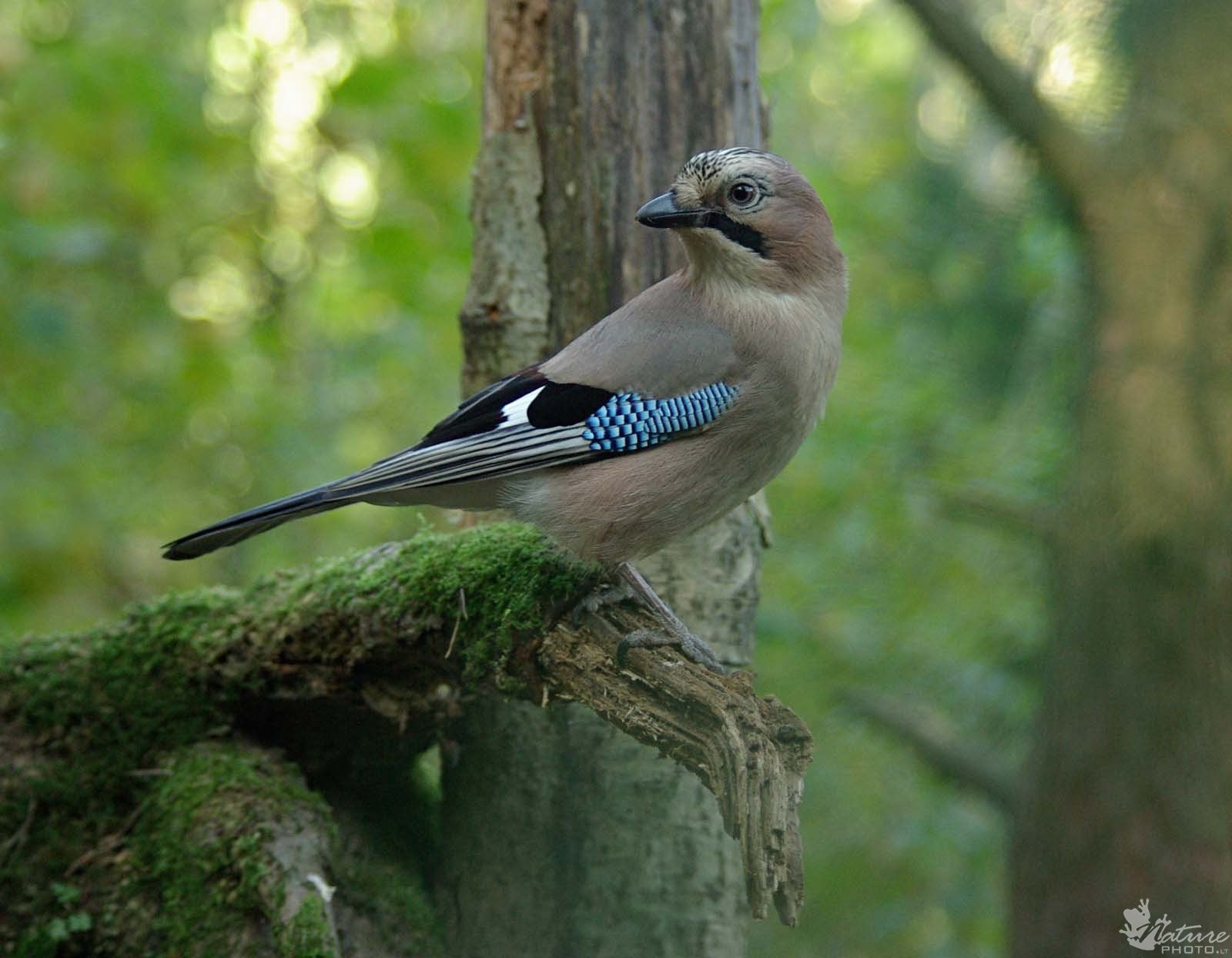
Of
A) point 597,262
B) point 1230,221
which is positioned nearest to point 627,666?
point 597,262

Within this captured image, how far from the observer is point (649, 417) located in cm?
335

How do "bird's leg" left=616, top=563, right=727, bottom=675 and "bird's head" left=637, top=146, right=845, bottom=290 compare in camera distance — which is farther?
"bird's head" left=637, top=146, right=845, bottom=290

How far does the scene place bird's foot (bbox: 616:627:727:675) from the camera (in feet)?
9.53

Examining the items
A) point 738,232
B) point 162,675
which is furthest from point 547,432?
point 162,675

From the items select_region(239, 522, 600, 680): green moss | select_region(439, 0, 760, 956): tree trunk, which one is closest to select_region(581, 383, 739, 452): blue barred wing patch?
select_region(239, 522, 600, 680): green moss

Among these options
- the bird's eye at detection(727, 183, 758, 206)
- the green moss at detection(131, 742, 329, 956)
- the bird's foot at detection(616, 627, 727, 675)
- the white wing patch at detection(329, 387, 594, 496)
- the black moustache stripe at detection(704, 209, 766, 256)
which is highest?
the bird's eye at detection(727, 183, 758, 206)

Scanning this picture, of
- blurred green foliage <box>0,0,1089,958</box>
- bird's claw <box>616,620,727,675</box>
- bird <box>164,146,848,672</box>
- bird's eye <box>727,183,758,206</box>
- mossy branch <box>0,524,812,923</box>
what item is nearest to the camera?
mossy branch <box>0,524,812,923</box>

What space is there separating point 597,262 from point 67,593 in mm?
5652

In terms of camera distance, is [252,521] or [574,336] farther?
[574,336]

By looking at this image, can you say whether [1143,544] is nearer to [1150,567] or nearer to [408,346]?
[1150,567]

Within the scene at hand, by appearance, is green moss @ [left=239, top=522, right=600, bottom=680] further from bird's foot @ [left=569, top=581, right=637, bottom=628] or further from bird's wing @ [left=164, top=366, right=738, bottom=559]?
bird's wing @ [left=164, top=366, right=738, bottom=559]

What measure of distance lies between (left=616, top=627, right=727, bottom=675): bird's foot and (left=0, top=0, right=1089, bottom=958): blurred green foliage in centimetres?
186

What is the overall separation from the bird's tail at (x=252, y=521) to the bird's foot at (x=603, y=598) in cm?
73

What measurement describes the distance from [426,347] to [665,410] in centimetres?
Result: 496
